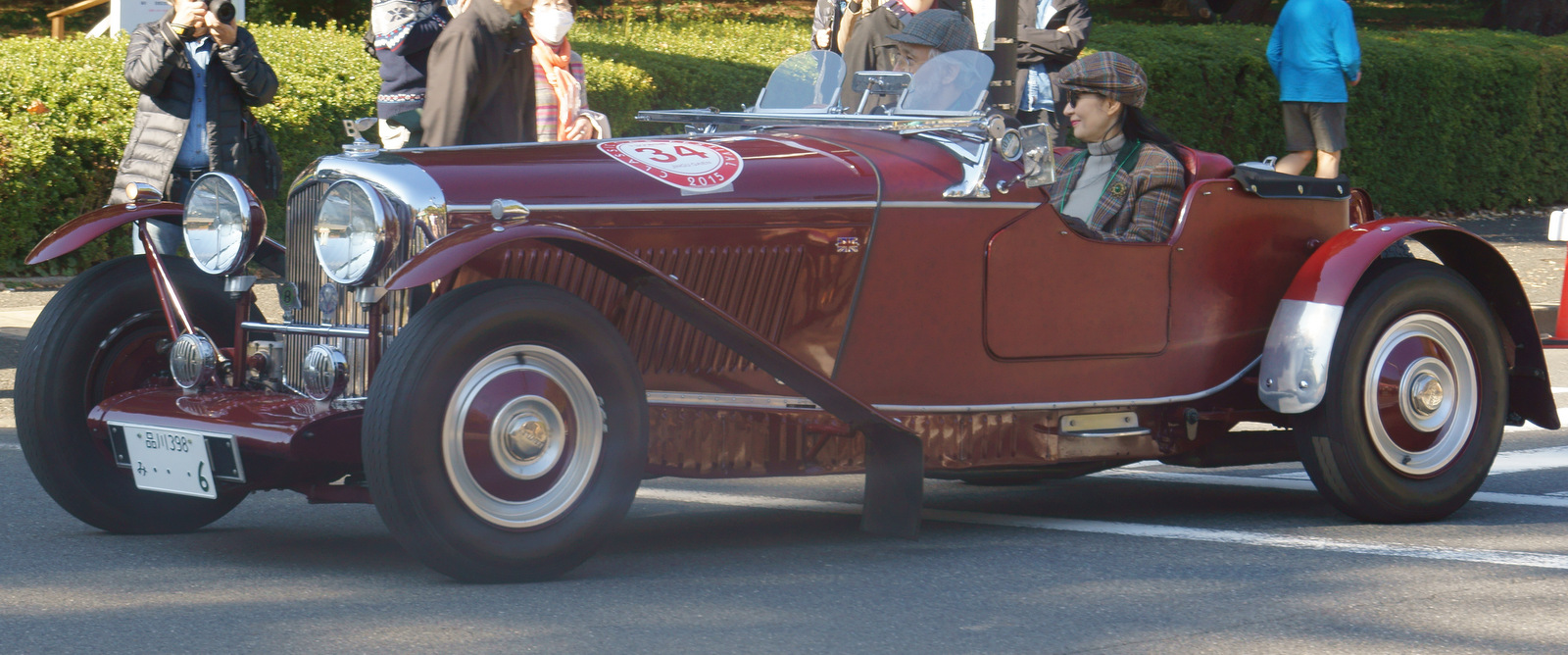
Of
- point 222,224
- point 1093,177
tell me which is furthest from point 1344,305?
point 222,224

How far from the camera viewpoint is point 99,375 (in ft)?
15.6

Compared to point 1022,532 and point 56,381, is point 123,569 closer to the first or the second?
point 56,381

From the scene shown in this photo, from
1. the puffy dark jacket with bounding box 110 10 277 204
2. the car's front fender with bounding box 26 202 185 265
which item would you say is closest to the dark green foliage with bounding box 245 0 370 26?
the puffy dark jacket with bounding box 110 10 277 204

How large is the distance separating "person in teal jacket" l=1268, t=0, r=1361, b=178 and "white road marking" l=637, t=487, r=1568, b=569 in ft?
18.1

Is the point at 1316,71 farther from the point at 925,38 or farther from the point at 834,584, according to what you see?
the point at 834,584

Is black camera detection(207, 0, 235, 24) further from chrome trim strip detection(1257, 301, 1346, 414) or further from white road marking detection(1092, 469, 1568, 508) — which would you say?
chrome trim strip detection(1257, 301, 1346, 414)

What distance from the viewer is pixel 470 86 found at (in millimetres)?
6305

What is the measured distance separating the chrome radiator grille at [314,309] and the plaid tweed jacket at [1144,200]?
6.62ft

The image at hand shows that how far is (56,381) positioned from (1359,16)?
32039mm

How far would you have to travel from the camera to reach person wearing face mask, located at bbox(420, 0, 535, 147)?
6.29 meters

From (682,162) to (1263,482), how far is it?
110 inches

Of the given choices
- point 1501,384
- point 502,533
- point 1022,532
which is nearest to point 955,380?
point 1022,532

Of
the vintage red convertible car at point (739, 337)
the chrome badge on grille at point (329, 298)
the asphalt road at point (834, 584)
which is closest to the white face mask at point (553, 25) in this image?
the vintage red convertible car at point (739, 337)

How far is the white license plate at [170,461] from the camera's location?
13.7ft
